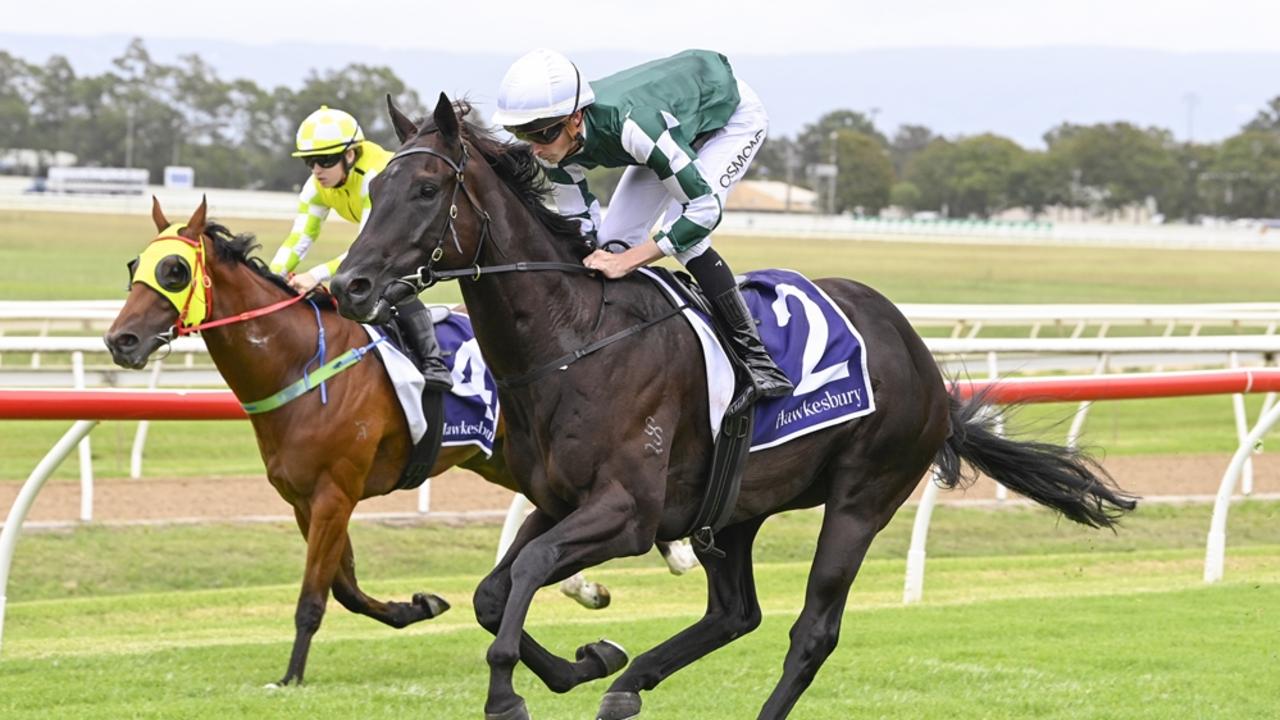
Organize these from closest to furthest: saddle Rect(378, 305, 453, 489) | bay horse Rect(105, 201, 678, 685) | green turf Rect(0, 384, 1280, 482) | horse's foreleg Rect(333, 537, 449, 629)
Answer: bay horse Rect(105, 201, 678, 685) → horse's foreleg Rect(333, 537, 449, 629) → saddle Rect(378, 305, 453, 489) → green turf Rect(0, 384, 1280, 482)

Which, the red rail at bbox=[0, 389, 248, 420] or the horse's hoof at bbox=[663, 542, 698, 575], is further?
the horse's hoof at bbox=[663, 542, 698, 575]

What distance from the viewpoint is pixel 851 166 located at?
95.4 meters

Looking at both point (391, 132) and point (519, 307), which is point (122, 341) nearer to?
point (519, 307)

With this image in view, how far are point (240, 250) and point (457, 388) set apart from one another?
0.89 meters

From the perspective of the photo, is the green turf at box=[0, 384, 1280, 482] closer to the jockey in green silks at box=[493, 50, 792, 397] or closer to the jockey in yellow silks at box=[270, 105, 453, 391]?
the jockey in yellow silks at box=[270, 105, 453, 391]

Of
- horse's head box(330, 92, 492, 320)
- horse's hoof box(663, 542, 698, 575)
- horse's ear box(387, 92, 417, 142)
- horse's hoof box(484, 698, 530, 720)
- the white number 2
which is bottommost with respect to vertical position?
horse's hoof box(663, 542, 698, 575)

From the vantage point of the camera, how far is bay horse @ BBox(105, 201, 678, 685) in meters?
5.63

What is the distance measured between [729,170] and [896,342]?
2.11 feet

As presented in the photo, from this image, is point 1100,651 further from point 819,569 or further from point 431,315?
point 431,315

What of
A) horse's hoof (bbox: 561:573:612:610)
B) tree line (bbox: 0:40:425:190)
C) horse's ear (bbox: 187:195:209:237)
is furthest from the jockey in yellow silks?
tree line (bbox: 0:40:425:190)

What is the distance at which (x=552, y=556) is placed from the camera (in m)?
3.81

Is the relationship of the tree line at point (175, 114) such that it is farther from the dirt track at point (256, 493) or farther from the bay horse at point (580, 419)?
the bay horse at point (580, 419)

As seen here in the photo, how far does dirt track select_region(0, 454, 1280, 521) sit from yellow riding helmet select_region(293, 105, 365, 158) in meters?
3.31

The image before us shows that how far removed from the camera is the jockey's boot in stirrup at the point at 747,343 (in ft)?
14.3
